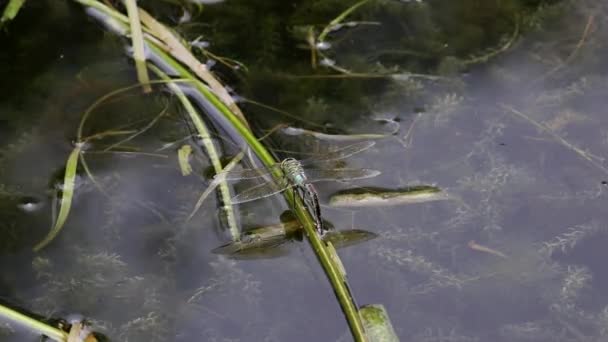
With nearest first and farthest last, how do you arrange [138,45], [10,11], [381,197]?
1. [381,197]
2. [138,45]
3. [10,11]

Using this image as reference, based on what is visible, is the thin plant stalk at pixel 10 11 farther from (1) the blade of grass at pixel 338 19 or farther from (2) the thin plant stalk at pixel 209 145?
(1) the blade of grass at pixel 338 19

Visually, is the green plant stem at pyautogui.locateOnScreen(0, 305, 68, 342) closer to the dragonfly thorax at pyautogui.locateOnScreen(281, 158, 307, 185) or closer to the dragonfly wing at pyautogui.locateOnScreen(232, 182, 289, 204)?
the dragonfly wing at pyautogui.locateOnScreen(232, 182, 289, 204)

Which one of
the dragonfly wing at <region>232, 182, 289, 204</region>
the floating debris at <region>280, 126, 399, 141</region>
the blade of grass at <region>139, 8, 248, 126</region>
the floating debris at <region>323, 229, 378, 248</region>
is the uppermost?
the blade of grass at <region>139, 8, 248, 126</region>

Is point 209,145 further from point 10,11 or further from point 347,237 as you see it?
point 10,11

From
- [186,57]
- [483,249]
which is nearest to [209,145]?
[186,57]

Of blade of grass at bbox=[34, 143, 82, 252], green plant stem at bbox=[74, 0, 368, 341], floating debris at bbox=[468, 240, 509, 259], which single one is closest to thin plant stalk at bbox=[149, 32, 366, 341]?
green plant stem at bbox=[74, 0, 368, 341]

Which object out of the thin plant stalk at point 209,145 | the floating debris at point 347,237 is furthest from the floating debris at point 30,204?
the floating debris at point 347,237
